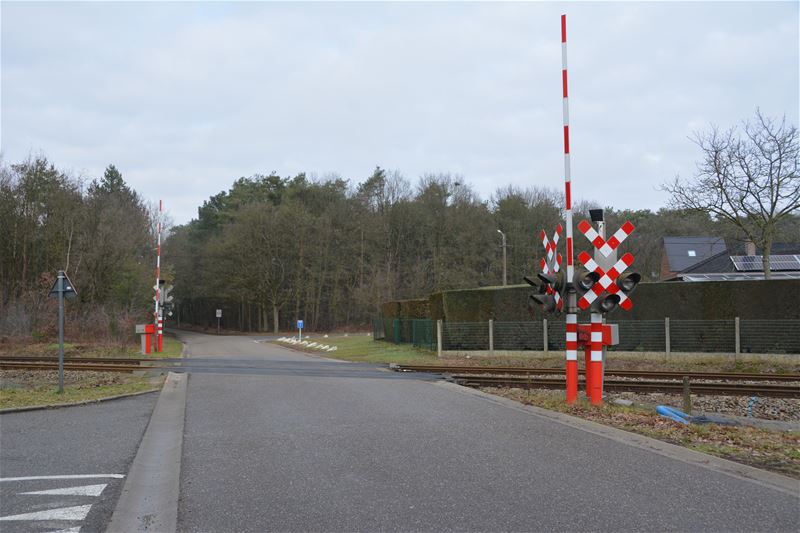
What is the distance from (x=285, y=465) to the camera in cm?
671

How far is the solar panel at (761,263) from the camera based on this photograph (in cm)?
4169

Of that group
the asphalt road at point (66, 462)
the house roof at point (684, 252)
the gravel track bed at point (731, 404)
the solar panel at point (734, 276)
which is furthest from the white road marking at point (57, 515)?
the house roof at point (684, 252)

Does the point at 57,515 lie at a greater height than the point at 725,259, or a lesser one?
lesser

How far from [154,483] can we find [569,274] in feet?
24.9

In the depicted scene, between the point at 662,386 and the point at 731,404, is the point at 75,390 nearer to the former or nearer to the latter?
the point at 662,386

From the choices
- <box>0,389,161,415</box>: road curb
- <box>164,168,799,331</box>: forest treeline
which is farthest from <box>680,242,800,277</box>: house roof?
<box>0,389,161,415</box>: road curb

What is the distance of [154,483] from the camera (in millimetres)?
6180

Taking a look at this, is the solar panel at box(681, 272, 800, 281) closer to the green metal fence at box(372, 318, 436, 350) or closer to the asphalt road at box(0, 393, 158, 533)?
the green metal fence at box(372, 318, 436, 350)

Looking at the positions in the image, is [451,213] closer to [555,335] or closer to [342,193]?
[342,193]

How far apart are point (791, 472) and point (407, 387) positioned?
29.3 ft

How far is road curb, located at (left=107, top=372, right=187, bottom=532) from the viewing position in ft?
16.5

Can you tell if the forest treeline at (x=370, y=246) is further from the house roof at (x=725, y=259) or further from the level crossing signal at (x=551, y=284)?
the level crossing signal at (x=551, y=284)

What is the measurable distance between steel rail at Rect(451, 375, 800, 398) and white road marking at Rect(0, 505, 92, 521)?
1146cm

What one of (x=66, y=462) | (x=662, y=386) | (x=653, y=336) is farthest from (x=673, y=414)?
(x=653, y=336)
